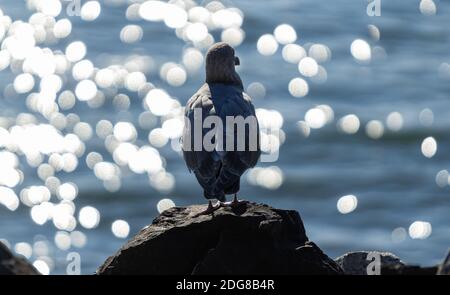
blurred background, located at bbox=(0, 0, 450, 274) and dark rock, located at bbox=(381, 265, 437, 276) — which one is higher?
blurred background, located at bbox=(0, 0, 450, 274)

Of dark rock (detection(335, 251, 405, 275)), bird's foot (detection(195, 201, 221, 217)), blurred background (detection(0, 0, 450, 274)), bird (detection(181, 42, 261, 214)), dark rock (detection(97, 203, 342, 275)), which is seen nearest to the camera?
dark rock (detection(97, 203, 342, 275))

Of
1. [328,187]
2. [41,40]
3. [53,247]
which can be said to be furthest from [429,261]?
[41,40]

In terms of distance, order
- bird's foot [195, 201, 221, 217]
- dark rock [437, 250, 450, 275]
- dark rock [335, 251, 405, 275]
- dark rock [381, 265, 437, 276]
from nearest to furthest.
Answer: dark rock [437, 250, 450, 275], dark rock [381, 265, 437, 276], bird's foot [195, 201, 221, 217], dark rock [335, 251, 405, 275]

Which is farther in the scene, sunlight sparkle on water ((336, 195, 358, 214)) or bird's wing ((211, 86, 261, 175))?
sunlight sparkle on water ((336, 195, 358, 214))

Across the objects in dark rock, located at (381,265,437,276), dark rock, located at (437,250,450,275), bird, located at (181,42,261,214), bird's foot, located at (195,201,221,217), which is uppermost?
bird, located at (181,42,261,214)

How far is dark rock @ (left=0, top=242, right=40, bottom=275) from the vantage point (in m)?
12.0

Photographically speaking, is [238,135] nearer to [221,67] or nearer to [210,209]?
[210,209]

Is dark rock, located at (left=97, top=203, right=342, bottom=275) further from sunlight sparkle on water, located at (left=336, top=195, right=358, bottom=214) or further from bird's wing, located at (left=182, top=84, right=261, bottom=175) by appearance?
sunlight sparkle on water, located at (left=336, top=195, right=358, bottom=214)

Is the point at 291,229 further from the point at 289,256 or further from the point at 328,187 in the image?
the point at 328,187

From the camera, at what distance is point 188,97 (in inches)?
1289

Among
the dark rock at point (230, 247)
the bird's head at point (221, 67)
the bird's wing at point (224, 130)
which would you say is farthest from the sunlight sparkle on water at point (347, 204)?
the dark rock at point (230, 247)

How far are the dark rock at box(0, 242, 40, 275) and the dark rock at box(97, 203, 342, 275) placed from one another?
147 cm

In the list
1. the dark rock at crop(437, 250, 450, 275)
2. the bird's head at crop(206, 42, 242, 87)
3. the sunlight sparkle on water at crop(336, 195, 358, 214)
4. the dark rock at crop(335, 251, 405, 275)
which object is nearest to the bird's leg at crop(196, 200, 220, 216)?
the dark rock at crop(335, 251, 405, 275)

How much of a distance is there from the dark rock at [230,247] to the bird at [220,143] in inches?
20.5
